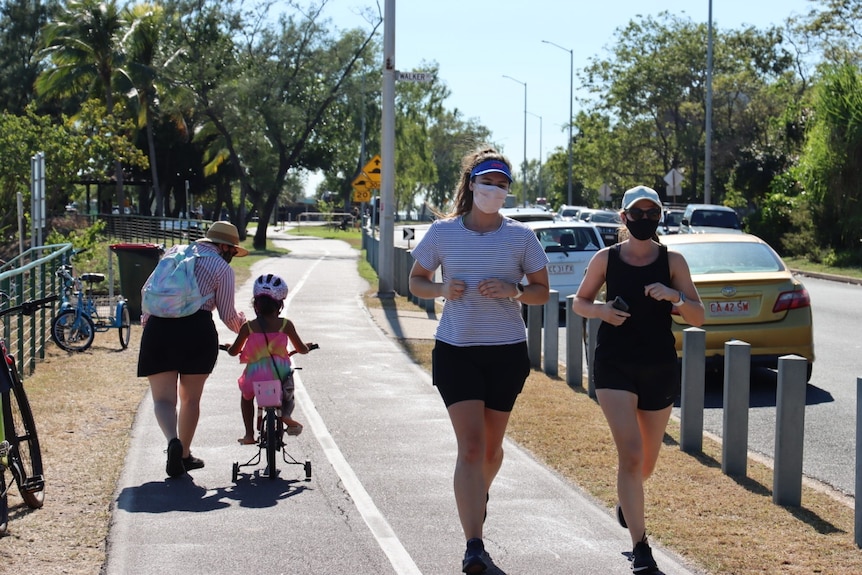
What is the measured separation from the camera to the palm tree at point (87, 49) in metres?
46.6

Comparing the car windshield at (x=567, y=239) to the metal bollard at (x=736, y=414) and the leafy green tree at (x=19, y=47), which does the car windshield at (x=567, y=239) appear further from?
the leafy green tree at (x=19, y=47)

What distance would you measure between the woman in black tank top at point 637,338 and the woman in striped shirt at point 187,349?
286cm

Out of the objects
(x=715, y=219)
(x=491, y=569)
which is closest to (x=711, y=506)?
(x=491, y=569)

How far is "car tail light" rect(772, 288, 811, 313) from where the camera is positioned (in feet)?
36.2

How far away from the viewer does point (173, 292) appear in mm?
7438

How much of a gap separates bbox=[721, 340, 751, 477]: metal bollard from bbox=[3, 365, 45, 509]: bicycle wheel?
4177 millimetres

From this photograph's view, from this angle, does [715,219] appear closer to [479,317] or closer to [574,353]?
[574,353]

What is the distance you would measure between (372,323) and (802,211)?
937 inches

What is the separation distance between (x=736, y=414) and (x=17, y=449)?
4.34 meters

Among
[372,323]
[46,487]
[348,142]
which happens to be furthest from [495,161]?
[348,142]

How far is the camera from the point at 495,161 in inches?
221

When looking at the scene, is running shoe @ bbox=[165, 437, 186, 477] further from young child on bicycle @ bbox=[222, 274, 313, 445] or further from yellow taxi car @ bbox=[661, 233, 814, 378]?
yellow taxi car @ bbox=[661, 233, 814, 378]

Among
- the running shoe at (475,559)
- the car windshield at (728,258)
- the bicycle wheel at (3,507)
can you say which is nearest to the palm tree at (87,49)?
the car windshield at (728,258)

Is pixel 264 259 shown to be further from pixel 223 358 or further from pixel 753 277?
pixel 753 277
